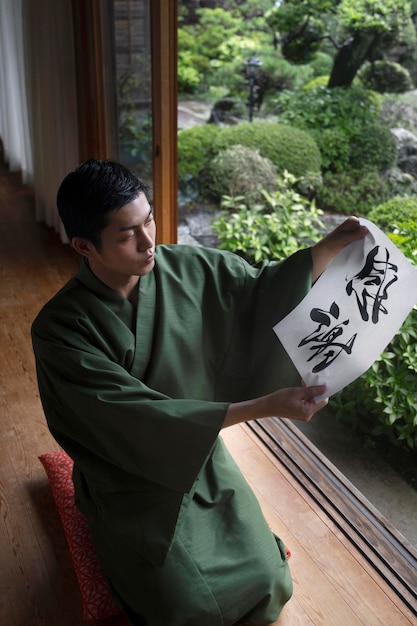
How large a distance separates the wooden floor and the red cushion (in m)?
0.06

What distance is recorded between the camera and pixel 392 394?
238 centimetres

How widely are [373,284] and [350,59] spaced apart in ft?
11.8

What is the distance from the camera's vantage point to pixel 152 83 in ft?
10.4

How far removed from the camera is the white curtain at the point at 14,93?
5012mm

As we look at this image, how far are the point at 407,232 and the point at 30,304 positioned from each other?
2032mm

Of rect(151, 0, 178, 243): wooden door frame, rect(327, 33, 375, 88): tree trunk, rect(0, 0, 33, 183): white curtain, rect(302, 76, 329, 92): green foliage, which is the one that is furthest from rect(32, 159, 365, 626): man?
rect(0, 0, 33, 183): white curtain

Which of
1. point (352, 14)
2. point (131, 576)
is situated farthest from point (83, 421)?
point (352, 14)

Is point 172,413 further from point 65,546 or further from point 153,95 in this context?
point 153,95

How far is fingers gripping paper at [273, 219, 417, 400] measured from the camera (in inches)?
56.6

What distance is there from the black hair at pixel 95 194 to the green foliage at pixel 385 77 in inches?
132

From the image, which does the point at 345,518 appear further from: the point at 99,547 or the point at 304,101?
the point at 304,101

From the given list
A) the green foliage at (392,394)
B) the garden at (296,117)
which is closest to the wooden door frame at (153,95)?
the garden at (296,117)

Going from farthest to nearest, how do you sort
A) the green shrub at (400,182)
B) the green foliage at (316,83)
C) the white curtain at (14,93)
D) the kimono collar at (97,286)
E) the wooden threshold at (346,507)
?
the white curtain at (14,93)
the green foliage at (316,83)
the green shrub at (400,182)
the wooden threshold at (346,507)
the kimono collar at (97,286)

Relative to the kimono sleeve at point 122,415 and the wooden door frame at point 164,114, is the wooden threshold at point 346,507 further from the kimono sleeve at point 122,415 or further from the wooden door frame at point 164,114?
the wooden door frame at point 164,114
